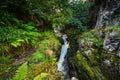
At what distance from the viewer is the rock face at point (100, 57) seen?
7.05 m

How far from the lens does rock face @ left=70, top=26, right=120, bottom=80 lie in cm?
705

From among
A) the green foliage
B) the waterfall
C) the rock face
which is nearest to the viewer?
the green foliage

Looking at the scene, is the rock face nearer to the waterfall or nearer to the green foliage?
the waterfall

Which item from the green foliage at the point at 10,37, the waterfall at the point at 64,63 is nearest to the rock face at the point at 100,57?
the waterfall at the point at 64,63

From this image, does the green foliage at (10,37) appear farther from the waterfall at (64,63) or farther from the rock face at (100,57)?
the rock face at (100,57)

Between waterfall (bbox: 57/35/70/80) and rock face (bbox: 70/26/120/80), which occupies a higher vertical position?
rock face (bbox: 70/26/120/80)

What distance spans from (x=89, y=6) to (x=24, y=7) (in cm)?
785

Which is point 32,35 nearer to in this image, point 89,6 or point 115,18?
point 115,18

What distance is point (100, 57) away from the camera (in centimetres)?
746

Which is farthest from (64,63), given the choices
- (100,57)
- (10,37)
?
(10,37)

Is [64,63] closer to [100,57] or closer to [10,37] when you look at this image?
[100,57]

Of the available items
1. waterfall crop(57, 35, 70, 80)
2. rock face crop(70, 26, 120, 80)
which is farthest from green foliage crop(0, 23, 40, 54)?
rock face crop(70, 26, 120, 80)

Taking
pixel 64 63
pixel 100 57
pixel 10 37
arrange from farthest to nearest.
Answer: pixel 64 63 < pixel 100 57 < pixel 10 37

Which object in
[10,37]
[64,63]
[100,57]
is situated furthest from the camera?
[64,63]
